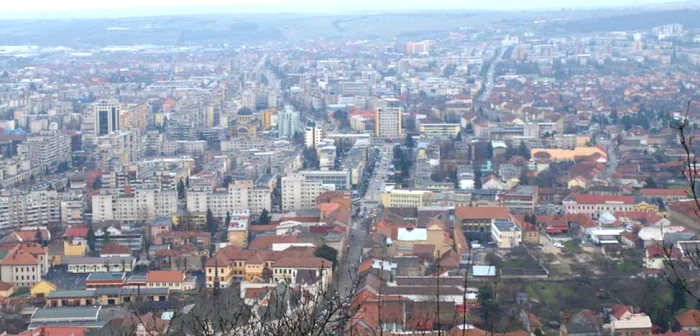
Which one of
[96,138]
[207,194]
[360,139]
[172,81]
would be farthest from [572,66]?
[207,194]

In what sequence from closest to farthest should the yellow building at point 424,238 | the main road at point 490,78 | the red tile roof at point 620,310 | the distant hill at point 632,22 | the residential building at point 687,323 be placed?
1. the residential building at point 687,323
2. the red tile roof at point 620,310
3. the yellow building at point 424,238
4. the main road at point 490,78
5. the distant hill at point 632,22

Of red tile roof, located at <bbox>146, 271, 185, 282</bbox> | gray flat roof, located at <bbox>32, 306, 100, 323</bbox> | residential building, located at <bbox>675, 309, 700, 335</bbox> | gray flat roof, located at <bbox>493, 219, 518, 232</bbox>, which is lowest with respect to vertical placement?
red tile roof, located at <bbox>146, 271, 185, 282</bbox>

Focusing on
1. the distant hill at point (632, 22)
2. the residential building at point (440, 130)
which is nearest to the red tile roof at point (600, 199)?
the residential building at point (440, 130)

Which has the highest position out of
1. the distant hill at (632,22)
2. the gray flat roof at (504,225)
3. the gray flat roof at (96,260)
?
the distant hill at (632,22)

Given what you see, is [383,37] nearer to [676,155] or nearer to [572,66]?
[572,66]

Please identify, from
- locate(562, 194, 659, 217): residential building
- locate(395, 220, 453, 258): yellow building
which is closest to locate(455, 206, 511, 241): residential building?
locate(395, 220, 453, 258): yellow building

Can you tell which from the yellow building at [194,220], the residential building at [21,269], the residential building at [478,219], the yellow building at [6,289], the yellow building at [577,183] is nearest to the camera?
the yellow building at [6,289]

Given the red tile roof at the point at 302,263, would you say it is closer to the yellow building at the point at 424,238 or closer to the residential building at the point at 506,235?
the yellow building at the point at 424,238

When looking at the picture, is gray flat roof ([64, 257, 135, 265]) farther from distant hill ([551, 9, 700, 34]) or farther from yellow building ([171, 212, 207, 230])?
distant hill ([551, 9, 700, 34])
